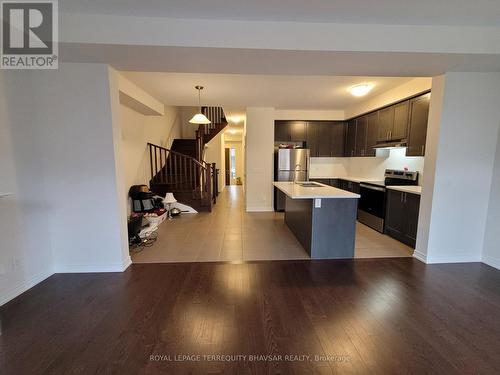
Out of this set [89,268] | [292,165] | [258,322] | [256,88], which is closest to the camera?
[258,322]

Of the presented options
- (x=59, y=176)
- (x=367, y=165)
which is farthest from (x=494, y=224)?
(x=59, y=176)

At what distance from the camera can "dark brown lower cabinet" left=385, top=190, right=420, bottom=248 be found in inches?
133

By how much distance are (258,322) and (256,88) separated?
368 cm

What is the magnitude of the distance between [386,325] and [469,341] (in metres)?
0.56

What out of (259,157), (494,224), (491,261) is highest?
(259,157)

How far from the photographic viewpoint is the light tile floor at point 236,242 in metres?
3.16

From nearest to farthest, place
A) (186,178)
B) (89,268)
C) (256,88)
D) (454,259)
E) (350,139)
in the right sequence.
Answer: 1. (89,268)
2. (454,259)
3. (256,88)
4. (350,139)
5. (186,178)

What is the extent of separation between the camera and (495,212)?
287cm

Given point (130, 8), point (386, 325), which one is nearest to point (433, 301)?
point (386, 325)

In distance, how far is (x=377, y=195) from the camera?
4.19 meters

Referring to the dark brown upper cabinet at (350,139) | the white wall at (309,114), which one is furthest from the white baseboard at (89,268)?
the dark brown upper cabinet at (350,139)

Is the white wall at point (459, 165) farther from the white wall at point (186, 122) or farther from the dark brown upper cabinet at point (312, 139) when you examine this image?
the white wall at point (186, 122)

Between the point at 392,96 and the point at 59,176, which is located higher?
the point at 392,96

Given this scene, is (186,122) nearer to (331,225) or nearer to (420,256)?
(331,225)
